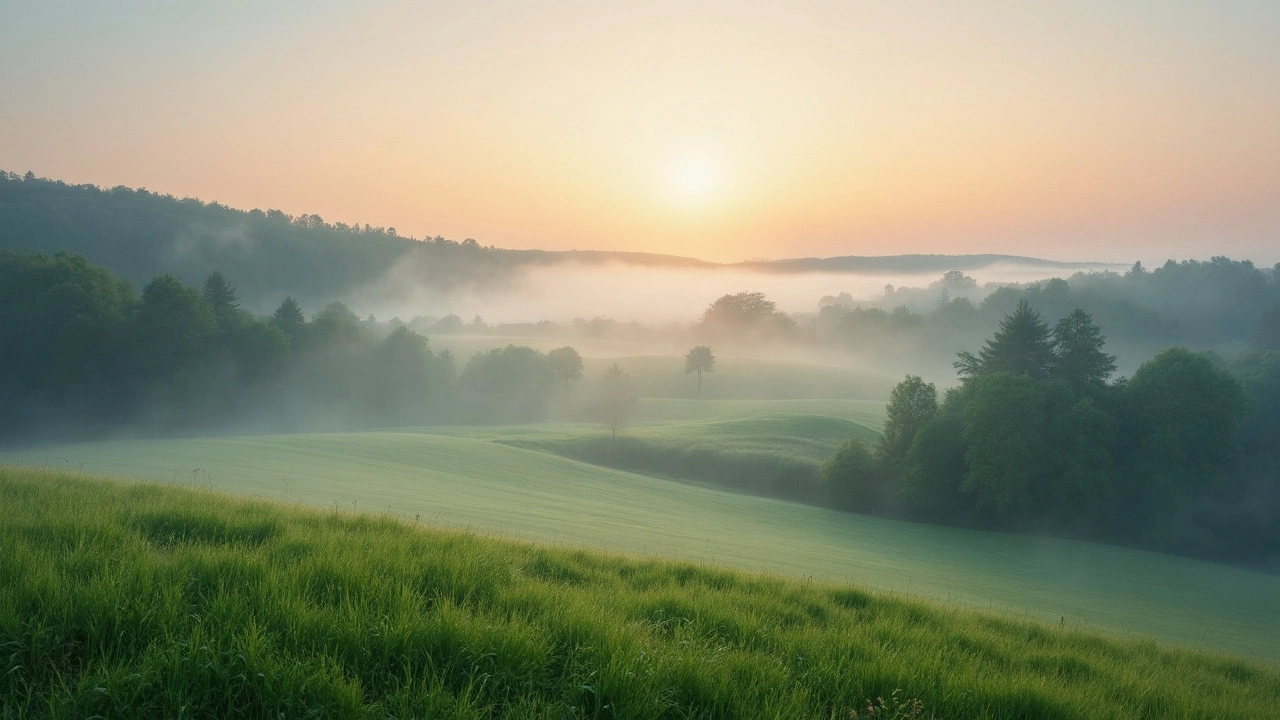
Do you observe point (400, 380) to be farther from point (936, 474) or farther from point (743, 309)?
point (743, 309)

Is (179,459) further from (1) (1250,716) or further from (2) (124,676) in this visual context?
(1) (1250,716)

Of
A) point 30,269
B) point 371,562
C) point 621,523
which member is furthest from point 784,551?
point 30,269

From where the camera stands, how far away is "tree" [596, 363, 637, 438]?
66.7 m

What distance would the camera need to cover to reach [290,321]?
254 feet

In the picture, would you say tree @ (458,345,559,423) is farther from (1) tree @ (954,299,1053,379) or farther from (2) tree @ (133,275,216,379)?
(1) tree @ (954,299,1053,379)

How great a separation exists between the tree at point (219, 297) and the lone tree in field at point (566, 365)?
38.0m

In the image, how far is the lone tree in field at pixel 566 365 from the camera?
9469 cm

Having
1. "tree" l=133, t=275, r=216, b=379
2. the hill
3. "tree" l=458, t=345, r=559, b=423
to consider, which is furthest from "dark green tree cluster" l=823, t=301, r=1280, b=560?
the hill

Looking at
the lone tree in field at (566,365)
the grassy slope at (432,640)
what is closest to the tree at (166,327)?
the lone tree in field at (566,365)

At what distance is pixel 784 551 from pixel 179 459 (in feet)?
83.3

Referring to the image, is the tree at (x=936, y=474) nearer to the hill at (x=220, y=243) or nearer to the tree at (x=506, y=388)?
the tree at (x=506, y=388)

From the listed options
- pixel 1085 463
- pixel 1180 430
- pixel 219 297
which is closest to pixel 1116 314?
pixel 1180 430

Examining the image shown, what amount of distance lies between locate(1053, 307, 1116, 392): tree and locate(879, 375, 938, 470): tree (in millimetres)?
10333

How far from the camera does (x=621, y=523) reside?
25688 mm
